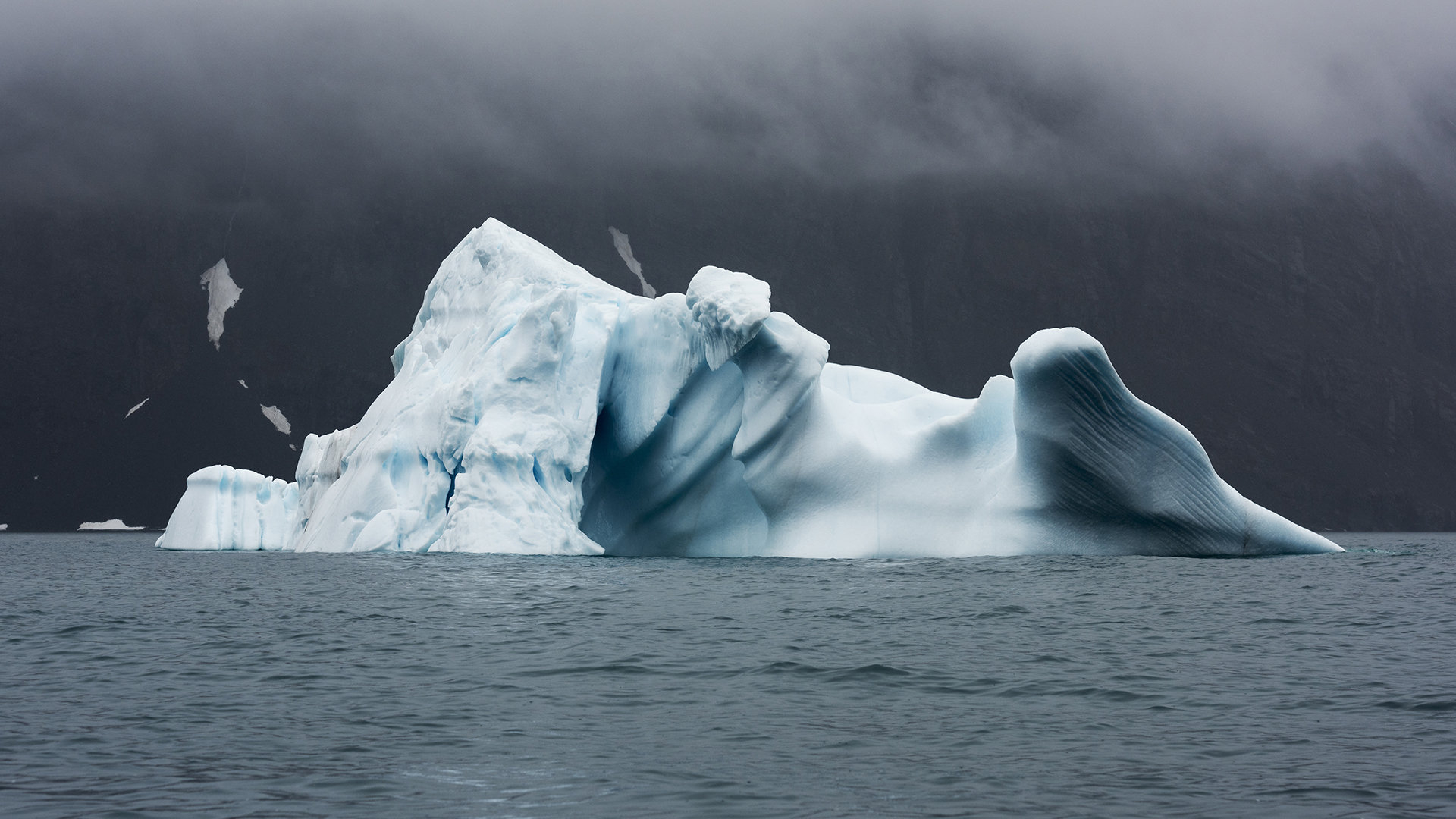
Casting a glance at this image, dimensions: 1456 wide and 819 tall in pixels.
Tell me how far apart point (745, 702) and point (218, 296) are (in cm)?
9062

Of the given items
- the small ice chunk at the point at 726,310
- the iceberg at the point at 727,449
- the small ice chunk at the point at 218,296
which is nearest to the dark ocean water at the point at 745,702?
the iceberg at the point at 727,449

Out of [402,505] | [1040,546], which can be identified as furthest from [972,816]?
[402,505]

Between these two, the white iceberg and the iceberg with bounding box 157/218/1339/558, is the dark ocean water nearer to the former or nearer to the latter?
the iceberg with bounding box 157/218/1339/558

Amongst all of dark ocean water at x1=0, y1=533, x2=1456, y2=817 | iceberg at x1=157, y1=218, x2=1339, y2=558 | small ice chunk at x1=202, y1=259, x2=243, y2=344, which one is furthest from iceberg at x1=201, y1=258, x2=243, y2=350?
dark ocean water at x1=0, y1=533, x2=1456, y2=817

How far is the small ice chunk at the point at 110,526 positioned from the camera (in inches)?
2746

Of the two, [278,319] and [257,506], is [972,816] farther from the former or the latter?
[278,319]

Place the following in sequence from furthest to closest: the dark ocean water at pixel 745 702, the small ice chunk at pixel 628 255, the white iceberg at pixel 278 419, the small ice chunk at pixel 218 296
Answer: the small ice chunk at pixel 628 255
the small ice chunk at pixel 218 296
the white iceberg at pixel 278 419
the dark ocean water at pixel 745 702

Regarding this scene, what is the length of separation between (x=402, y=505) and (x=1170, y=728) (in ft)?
50.9

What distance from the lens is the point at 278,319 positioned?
286ft

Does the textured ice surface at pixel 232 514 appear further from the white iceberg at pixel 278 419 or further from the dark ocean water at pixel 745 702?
the white iceberg at pixel 278 419

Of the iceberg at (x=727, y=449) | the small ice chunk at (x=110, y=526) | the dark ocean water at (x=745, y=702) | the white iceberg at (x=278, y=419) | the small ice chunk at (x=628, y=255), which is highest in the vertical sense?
the small ice chunk at (x=628, y=255)

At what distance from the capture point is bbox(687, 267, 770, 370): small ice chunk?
55.6 ft

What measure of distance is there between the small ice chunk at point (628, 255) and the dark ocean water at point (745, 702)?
79606 mm

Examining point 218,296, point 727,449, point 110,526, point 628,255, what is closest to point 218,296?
point 218,296
